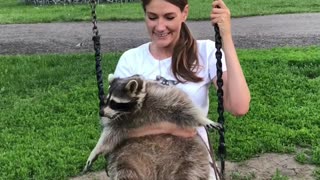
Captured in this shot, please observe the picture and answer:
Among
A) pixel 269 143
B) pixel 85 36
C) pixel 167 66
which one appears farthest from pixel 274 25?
pixel 167 66

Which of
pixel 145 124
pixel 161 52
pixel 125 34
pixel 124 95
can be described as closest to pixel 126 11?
pixel 125 34

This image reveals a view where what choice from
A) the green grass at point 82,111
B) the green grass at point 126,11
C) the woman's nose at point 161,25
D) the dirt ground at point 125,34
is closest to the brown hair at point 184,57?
the woman's nose at point 161,25

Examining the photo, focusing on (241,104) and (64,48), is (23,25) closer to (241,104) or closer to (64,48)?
(64,48)

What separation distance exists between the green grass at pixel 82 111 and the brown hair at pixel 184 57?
2220 millimetres

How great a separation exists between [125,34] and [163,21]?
8696 millimetres

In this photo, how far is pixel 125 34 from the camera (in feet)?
39.3

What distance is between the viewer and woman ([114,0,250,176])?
327cm

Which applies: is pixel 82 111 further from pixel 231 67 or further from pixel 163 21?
pixel 231 67

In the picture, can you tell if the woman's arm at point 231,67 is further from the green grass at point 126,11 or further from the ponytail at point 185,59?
the green grass at point 126,11

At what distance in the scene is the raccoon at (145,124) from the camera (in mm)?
3078

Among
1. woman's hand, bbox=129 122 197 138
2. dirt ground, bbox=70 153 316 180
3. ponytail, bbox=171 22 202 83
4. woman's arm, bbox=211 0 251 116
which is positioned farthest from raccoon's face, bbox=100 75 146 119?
dirt ground, bbox=70 153 316 180

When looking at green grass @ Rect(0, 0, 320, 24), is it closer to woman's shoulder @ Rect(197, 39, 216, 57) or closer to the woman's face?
woman's shoulder @ Rect(197, 39, 216, 57)

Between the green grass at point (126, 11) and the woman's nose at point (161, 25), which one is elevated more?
the woman's nose at point (161, 25)

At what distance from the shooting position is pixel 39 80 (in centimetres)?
837
